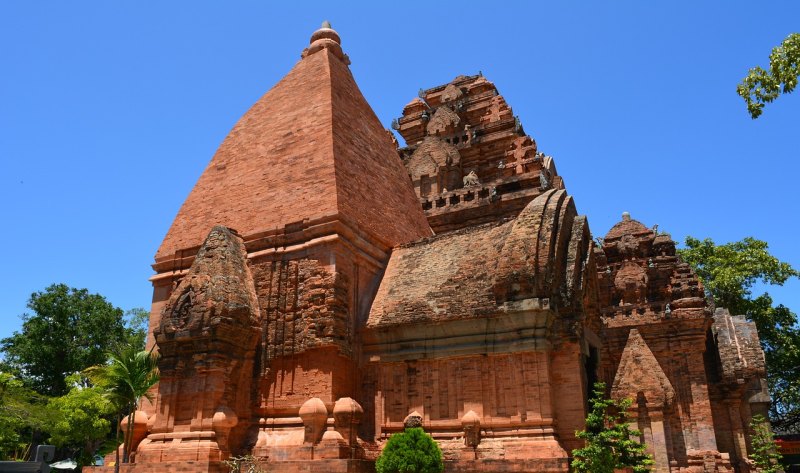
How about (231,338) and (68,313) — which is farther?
(68,313)

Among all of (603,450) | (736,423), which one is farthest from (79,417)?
(736,423)

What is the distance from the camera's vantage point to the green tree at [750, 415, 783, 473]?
1817 centimetres

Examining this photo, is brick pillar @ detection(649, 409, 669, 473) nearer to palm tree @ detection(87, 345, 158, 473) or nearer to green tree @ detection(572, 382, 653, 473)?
green tree @ detection(572, 382, 653, 473)

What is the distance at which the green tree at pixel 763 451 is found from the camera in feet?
59.6

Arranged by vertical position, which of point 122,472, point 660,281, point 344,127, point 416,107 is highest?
point 416,107

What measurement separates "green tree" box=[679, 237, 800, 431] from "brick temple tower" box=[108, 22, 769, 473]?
700 inches

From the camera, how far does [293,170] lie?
16.1 metres

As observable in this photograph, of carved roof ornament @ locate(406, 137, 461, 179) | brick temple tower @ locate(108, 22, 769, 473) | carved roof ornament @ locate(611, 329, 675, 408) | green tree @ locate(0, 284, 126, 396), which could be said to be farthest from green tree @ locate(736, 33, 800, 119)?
green tree @ locate(0, 284, 126, 396)

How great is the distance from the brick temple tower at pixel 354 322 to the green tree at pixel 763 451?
104cm

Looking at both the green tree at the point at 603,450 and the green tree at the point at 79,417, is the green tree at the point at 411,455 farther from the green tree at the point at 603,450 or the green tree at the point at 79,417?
the green tree at the point at 79,417

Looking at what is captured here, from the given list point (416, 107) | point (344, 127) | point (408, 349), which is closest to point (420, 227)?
point (344, 127)

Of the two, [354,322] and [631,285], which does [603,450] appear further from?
[631,285]

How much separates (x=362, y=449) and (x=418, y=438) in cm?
147

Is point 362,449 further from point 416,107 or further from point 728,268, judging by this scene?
point 728,268
